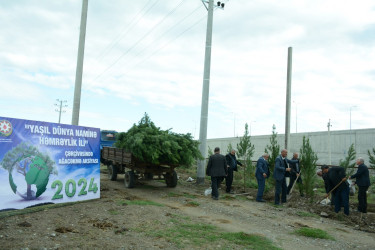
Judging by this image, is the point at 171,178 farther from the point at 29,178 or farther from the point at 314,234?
the point at 314,234

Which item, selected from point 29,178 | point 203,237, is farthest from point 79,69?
point 203,237

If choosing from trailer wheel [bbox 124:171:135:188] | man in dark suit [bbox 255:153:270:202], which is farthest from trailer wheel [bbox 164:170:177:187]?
man in dark suit [bbox 255:153:270:202]

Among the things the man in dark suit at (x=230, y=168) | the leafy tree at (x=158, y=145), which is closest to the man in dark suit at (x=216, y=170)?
the leafy tree at (x=158, y=145)

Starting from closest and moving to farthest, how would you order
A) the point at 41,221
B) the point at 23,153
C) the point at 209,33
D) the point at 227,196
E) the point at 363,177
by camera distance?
the point at 41,221
the point at 23,153
the point at 363,177
the point at 227,196
the point at 209,33

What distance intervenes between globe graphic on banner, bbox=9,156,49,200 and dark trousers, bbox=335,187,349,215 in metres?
8.39

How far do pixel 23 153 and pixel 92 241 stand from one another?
323 cm

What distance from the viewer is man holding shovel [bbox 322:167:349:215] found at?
10062 mm

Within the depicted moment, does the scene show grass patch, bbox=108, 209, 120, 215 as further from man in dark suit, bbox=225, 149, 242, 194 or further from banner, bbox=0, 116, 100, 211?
man in dark suit, bbox=225, 149, 242, 194

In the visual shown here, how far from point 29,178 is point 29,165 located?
0.30 m

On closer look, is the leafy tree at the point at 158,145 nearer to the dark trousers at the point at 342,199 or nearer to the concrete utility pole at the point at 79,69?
the concrete utility pole at the point at 79,69

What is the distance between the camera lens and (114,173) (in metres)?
14.8

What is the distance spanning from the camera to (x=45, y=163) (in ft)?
26.8

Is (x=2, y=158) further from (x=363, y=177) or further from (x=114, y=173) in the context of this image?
(x=363, y=177)

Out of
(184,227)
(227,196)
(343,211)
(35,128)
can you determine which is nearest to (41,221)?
(35,128)
